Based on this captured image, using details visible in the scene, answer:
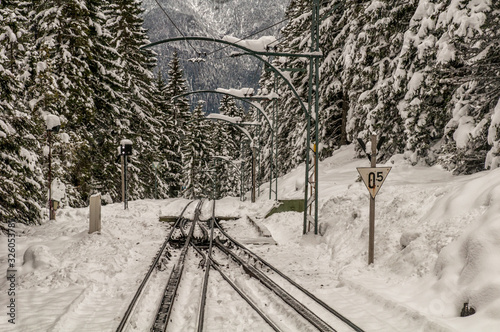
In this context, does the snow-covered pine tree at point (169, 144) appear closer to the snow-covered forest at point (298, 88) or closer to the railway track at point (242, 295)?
the snow-covered forest at point (298, 88)

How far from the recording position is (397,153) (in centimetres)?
1853

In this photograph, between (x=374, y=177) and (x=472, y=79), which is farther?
(x=472, y=79)

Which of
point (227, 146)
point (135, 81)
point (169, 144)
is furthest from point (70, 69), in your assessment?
point (227, 146)

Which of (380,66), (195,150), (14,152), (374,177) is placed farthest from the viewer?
(195,150)

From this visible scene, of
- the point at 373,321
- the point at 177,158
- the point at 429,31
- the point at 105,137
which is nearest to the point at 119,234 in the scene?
the point at 373,321

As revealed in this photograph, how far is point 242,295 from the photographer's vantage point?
7652 millimetres

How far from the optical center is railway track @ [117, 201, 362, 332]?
638 cm

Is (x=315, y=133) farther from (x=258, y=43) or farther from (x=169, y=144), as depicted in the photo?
(x=169, y=144)

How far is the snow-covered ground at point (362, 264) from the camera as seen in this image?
241 inches

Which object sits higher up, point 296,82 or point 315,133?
point 296,82

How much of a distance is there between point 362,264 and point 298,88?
2295cm

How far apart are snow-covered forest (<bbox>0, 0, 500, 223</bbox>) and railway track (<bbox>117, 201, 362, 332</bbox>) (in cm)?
630

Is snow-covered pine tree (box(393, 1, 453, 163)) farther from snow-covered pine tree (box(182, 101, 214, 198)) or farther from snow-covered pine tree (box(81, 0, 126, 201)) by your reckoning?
snow-covered pine tree (box(182, 101, 214, 198))

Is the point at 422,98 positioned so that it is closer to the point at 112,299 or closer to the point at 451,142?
the point at 451,142
